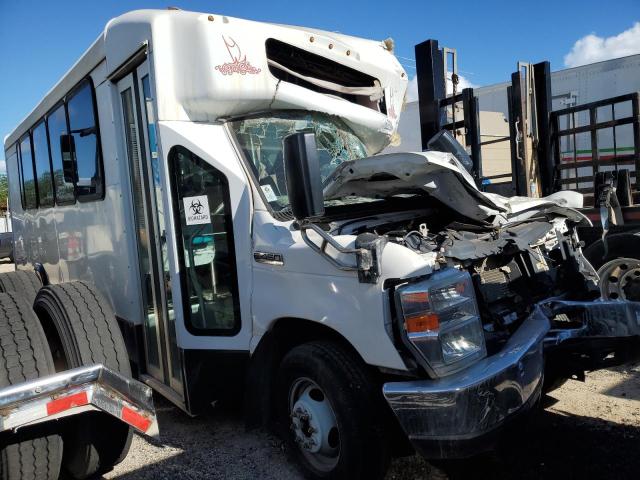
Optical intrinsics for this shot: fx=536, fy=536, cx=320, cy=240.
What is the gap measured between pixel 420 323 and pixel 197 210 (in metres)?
1.71

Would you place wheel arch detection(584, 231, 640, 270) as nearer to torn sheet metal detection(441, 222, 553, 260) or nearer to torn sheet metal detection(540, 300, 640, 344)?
torn sheet metal detection(441, 222, 553, 260)

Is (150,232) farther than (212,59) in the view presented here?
Yes

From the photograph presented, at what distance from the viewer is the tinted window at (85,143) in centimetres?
453

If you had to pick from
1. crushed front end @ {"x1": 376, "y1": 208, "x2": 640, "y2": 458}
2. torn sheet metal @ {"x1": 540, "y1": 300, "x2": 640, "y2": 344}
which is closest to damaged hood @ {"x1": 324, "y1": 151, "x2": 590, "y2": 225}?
crushed front end @ {"x1": 376, "y1": 208, "x2": 640, "y2": 458}

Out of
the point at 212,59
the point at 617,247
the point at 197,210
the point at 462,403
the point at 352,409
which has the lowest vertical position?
the point at 352,409

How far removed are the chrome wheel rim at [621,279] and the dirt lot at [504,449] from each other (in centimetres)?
96

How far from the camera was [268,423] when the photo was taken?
3.39 m

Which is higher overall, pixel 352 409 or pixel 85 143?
pixel 85 143

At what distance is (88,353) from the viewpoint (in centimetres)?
343

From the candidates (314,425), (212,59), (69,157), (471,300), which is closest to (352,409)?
(314,425)

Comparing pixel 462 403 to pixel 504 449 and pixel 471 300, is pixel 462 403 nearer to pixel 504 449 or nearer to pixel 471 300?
pixel 471 300

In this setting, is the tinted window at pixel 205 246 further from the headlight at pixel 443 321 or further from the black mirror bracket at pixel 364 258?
the headlight at pixel 443 321

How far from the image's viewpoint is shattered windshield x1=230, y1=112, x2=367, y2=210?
11.2 feet

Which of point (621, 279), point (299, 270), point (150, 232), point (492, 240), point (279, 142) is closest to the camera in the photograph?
point (299, 270)
